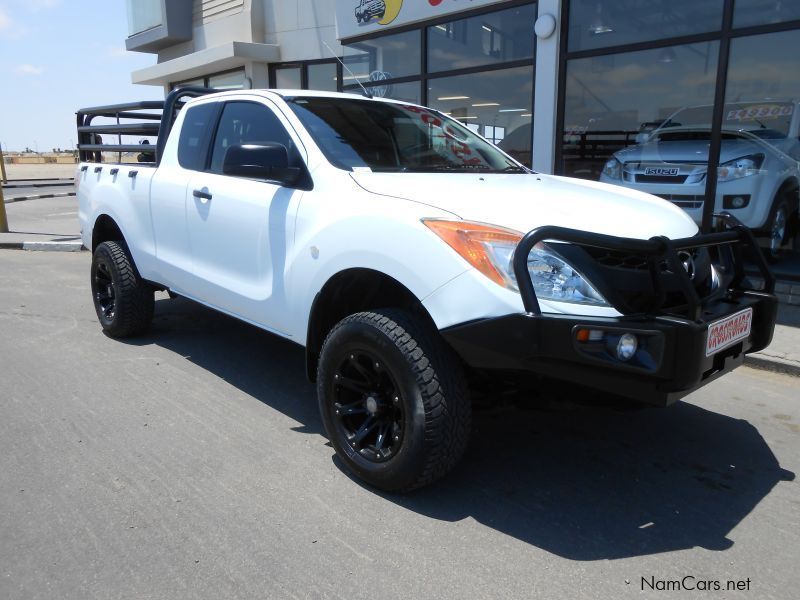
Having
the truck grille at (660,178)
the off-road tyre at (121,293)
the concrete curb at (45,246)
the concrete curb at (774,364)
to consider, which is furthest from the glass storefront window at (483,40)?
the concrete curb at (45,246)

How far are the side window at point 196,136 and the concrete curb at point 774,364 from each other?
4.02 m

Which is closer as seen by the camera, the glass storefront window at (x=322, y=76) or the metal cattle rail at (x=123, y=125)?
the metal cattle rail at (x=123, y=125)

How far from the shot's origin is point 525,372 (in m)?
2.46

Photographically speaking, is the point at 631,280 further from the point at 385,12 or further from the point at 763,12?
the point at 385,12

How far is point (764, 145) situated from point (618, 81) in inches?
75.5

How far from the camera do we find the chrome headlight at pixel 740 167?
661 centimetres

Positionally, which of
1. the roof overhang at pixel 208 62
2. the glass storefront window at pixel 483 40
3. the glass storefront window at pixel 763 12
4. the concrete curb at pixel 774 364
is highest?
the roof overhang at pixel 208 62

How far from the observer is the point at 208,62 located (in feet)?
45.9

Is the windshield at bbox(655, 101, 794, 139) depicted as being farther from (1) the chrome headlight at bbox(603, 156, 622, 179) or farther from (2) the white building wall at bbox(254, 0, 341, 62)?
(2) the white building wall at bbox(254, 0, 341, 62)

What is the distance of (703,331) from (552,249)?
603mm

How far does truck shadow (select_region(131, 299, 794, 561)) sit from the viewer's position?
2564mm

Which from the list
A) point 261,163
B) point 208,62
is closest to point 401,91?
point 208,62

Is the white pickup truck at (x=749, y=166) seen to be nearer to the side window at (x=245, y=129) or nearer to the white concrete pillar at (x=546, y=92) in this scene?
the white concrete pillar at (x=546, y=92)

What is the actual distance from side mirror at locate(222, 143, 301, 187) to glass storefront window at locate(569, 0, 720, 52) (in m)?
5.73
